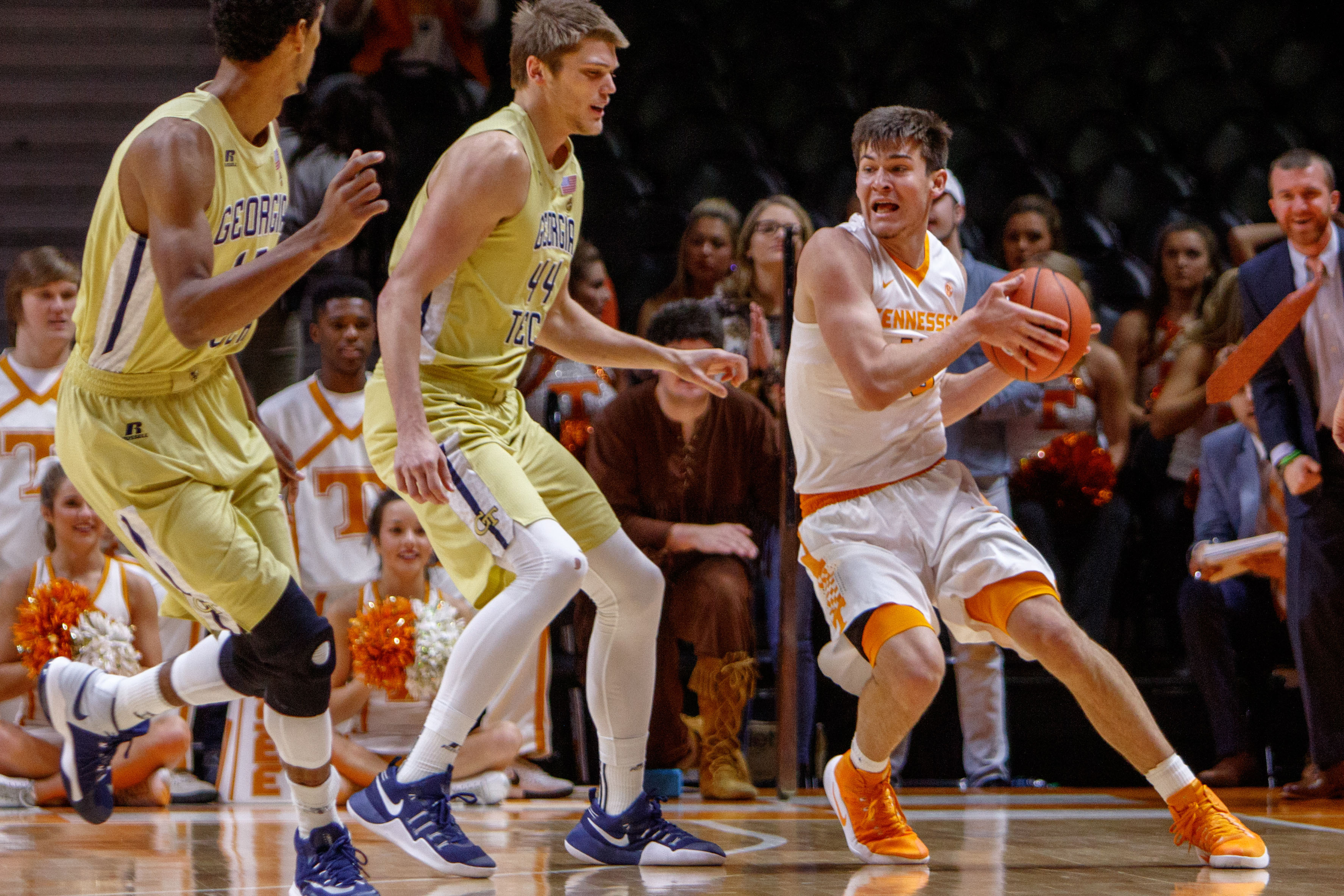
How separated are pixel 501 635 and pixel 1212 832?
1.61 meters

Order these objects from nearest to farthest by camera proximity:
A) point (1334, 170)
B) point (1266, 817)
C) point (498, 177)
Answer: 1. point (498, 177)
2. point (1266, 817)
3. point (1334, 170)

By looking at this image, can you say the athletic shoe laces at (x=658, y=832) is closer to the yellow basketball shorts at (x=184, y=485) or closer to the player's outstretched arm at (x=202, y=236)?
the yellow basketball shorts at (x=184, y=485)

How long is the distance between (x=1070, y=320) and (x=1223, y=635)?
222cm

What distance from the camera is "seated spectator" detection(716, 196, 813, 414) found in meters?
5.32

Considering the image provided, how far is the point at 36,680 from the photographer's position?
4688 millimetres

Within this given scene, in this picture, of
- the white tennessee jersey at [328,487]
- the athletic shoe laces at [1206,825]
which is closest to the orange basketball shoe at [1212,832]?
the athletic shoe laces at [1206,825]

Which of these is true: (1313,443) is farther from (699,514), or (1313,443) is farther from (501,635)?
(501,635)

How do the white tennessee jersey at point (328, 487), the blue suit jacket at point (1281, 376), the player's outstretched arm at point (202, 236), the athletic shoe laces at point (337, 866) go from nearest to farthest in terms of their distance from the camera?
the player's outstretched arm at point (202, 236)
the athletic shoe laces at point (337, 866)
the blue suit jacket at point (1281, 376)
the white tennessee jersey at point (328, 487)

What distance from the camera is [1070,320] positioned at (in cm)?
342

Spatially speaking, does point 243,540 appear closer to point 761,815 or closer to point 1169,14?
point 761,815

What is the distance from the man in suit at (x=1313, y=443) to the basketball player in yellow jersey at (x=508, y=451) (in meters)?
2.24

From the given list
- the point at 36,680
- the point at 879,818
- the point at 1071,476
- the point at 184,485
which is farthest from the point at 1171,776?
the point at 36,680

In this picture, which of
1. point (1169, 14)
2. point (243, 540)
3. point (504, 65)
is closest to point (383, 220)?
point (504, 65)

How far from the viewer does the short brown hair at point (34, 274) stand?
16.9 ft
